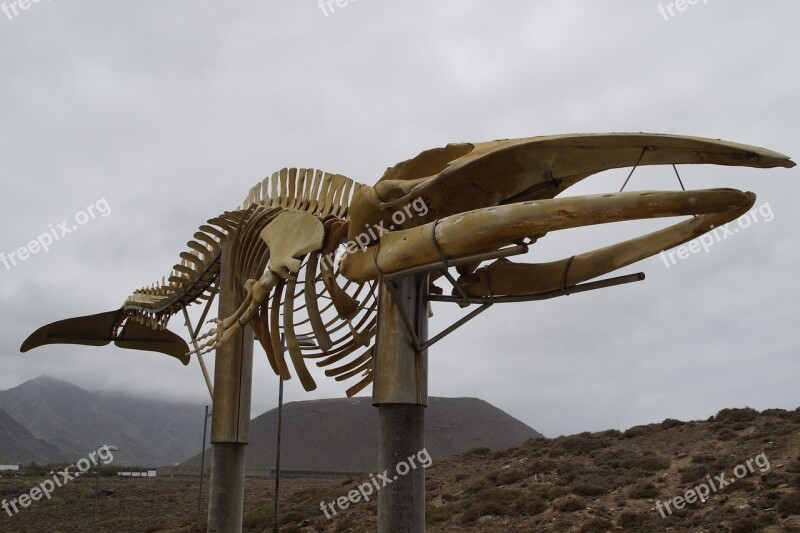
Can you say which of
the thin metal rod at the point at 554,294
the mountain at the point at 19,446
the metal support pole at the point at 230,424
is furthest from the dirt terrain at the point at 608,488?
the mountain at the point at 19,446

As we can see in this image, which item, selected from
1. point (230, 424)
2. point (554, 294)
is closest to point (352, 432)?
point (230, 424)

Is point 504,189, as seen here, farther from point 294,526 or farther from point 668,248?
point 294,526

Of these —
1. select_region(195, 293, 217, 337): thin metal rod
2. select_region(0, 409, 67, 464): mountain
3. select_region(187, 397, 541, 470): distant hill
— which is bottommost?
select_region(195, 293, 217, 337): thin metal rod

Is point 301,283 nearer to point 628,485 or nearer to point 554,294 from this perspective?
point 554,294

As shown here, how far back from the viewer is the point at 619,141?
6.33 meters

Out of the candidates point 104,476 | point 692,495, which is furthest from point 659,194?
point 104,476

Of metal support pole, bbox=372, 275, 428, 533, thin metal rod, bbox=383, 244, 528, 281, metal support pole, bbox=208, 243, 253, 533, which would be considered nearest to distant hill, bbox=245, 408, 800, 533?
metal support pole, bbox=208, 243, 253, 533

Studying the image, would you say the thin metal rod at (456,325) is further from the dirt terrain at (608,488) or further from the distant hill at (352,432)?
the distant hill at (352,432)

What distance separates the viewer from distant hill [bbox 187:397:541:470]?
2623 inches

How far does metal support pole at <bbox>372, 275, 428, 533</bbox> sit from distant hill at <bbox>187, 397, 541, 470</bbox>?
186 ft

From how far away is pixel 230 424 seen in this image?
1135 cm

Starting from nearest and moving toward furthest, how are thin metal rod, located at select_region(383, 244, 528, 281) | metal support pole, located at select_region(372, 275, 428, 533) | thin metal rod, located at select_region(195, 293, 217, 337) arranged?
thin metal rod, located at select_region(383, 244, 528, 281) → metal support pole, located at select_region(372, 275, 428, 533) → thin metal rod, located at select_region(195, 293, 217, 337)

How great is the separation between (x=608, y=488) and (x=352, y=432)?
184 ft

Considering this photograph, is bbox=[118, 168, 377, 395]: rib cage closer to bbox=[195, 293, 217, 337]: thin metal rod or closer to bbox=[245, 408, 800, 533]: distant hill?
bbox=[195, 293, 217, 337]: thin metal rod
